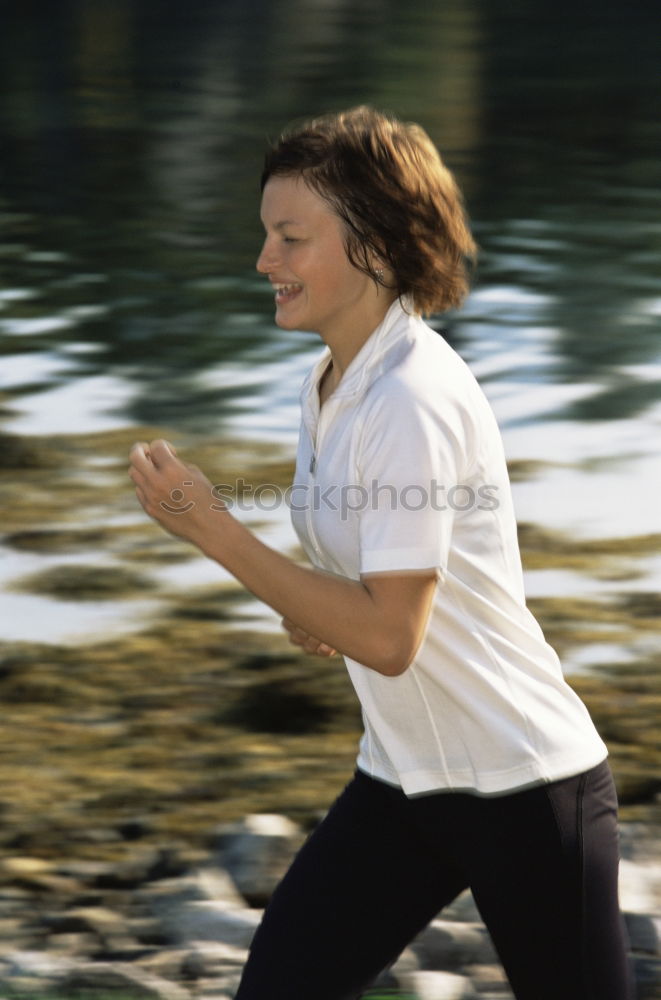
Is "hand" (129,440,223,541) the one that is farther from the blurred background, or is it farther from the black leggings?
the blurred background

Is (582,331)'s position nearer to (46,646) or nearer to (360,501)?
(46,646)

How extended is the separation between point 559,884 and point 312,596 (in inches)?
20.7

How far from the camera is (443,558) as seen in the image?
2.08 meters

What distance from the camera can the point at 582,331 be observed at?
30.2 ft

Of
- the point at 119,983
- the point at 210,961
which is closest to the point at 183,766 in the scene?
the point at 210,961

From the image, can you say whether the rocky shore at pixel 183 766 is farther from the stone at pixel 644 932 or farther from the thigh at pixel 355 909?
the thigh at pixel 355 909

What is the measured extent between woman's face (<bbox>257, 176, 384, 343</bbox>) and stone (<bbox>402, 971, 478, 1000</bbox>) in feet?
5.20

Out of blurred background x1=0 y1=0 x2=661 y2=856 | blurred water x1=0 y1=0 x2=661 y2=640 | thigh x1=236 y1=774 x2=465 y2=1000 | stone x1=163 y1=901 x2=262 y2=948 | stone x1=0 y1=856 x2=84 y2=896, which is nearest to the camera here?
thigh x1=236 y1=774 x2=465 y2=1000

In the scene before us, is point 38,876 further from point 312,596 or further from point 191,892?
point 312,596

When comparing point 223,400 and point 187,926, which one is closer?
point 187,926

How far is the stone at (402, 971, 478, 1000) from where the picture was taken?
335 centimetres

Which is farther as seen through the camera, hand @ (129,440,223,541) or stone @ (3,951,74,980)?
stone @ (3,951,74,980)

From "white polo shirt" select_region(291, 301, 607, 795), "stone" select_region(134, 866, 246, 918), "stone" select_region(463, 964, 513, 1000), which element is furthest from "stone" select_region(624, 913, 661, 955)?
"white polo shirt" select_region(291, 301, 607, 795)

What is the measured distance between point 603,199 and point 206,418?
20.3 ft
